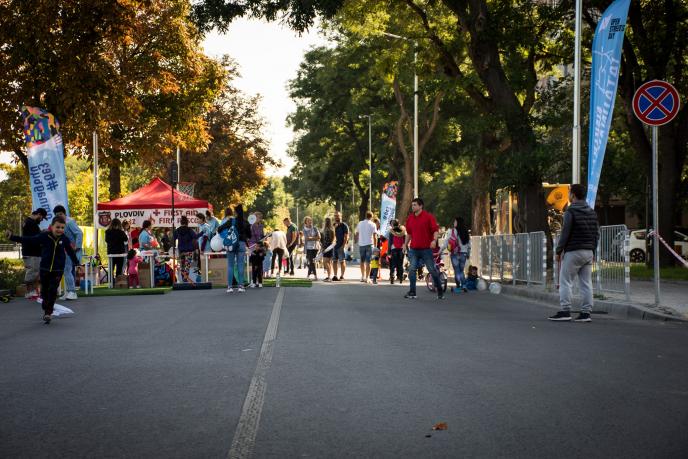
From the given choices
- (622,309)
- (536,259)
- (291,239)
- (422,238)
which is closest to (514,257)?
(536,259)

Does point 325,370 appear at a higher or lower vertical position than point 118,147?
lower

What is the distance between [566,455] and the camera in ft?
16.9

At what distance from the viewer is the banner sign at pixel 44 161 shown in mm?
19953

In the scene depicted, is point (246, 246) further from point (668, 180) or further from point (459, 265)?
point (668, 180)

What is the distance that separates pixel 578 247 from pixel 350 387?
23.6 feet

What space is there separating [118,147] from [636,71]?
17.7m

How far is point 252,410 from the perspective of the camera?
639cm

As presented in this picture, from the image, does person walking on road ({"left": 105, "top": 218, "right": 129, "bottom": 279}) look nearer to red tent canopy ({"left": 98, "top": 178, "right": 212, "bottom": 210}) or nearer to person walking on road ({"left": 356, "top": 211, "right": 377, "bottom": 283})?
red tent canopy ({"left": 98, "top": 178, "right": 212, "bottom": 210})

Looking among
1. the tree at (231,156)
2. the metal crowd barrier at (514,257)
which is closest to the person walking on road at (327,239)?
the metal crowd barrier at (514,257)

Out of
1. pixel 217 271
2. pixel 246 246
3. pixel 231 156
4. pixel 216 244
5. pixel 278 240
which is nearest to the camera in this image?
pixel 246 246

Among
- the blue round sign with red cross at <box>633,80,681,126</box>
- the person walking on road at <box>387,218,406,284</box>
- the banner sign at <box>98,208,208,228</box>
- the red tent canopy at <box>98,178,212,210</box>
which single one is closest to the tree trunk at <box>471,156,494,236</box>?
the person walking on road at <box>387,218,406,284</box>

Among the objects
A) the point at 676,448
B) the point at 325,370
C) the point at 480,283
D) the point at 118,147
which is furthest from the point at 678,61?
the point at 676,448

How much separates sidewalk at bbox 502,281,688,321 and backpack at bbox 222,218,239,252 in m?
6.40

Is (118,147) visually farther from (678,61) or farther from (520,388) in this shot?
(520,388)
